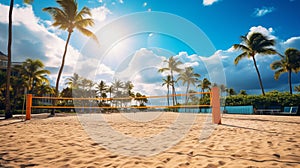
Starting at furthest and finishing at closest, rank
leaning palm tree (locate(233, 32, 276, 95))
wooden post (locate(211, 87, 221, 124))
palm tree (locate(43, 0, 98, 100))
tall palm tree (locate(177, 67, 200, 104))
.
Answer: tall palm tree (locate(177, 67, 200, 104)), leaning palm tree (locate(233, 32, 276, 95)), palm tree (locate(43, 0, 98, 100)), wooden post (locate(211, 87, 221, 124))

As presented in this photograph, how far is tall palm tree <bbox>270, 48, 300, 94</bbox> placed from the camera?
21719mm

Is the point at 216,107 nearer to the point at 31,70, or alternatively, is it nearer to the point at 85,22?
the point at 85,22

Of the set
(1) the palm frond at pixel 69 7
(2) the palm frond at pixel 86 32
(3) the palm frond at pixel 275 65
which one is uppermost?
(1) the palm frond at pixel 69 7

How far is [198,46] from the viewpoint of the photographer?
8344 mm

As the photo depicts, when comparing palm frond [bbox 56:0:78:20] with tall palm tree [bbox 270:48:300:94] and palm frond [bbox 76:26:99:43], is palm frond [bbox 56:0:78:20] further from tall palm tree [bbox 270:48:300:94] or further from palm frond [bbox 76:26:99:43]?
tall palm tree [bbox 270:48:300:94]

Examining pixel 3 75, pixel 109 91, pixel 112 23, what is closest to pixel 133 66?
pixel 112 23

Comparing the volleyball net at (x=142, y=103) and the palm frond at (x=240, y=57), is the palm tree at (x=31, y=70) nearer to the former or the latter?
the volleyball net at (x=142, y=103)

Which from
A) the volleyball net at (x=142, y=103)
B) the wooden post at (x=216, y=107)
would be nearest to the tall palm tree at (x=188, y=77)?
the volleyball net at (x=142, y=103)

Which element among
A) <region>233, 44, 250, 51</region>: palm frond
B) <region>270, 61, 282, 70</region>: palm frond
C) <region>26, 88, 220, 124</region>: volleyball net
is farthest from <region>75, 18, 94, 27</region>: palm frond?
<region>270, 61, 282, 70</region>: palm frond

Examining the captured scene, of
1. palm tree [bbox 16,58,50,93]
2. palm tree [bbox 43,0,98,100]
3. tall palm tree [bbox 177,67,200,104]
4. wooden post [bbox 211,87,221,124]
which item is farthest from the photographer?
tall palm tree [bbox 177,67,200,104]

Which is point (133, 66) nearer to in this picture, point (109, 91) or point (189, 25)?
point (189, 25)

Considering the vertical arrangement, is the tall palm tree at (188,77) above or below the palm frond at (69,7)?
below

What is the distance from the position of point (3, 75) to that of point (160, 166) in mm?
25476

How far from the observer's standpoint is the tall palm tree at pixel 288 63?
2172 cm
